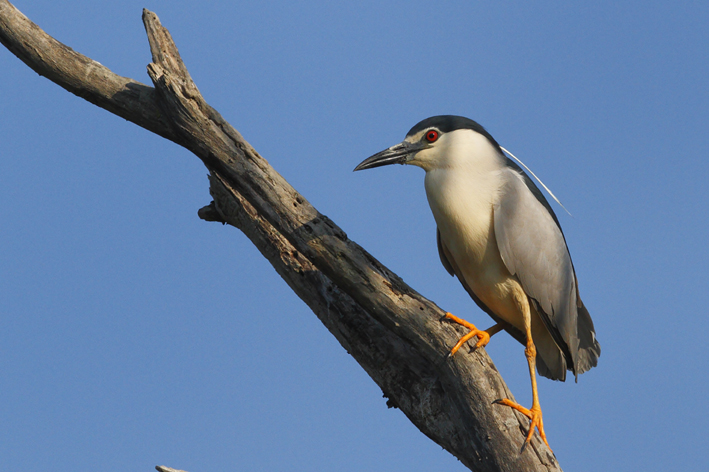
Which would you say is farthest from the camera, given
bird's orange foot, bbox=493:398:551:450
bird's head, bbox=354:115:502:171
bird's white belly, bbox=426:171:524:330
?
bird's head, bbox=354:115:502:171

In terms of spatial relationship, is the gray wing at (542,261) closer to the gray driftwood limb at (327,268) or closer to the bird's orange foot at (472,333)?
the bird's orange foot at (472,333)

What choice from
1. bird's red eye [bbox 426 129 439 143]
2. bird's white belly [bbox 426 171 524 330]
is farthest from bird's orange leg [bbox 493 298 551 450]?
bird's red eye [bbox 426 129 439 143]

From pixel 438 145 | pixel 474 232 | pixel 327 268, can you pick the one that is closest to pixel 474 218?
pixel 474 232

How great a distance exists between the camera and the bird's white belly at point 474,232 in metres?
3.90

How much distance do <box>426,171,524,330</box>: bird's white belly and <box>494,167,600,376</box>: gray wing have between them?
0.08 metres

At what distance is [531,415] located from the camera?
3.53 meters

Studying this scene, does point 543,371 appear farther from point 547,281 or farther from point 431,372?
point 431,372

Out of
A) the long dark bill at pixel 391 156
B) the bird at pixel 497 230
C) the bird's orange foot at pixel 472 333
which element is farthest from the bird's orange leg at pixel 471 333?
the long dark bill at pixel 391 156

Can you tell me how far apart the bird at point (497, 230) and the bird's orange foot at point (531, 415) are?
52mm

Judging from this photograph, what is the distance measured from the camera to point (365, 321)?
13.3ft

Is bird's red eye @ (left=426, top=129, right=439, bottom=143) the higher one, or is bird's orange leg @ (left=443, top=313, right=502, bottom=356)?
bird's red eye @ (left=426, top=129, right=439, bottom=143)

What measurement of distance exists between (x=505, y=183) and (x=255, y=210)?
1713mm

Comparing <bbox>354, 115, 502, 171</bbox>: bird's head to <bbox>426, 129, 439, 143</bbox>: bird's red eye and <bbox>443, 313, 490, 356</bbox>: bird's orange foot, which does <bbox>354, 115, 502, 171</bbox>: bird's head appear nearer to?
<bbox>426, 129, 439, 143</bbox>: bird's red eye

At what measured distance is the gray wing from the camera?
393 cm
